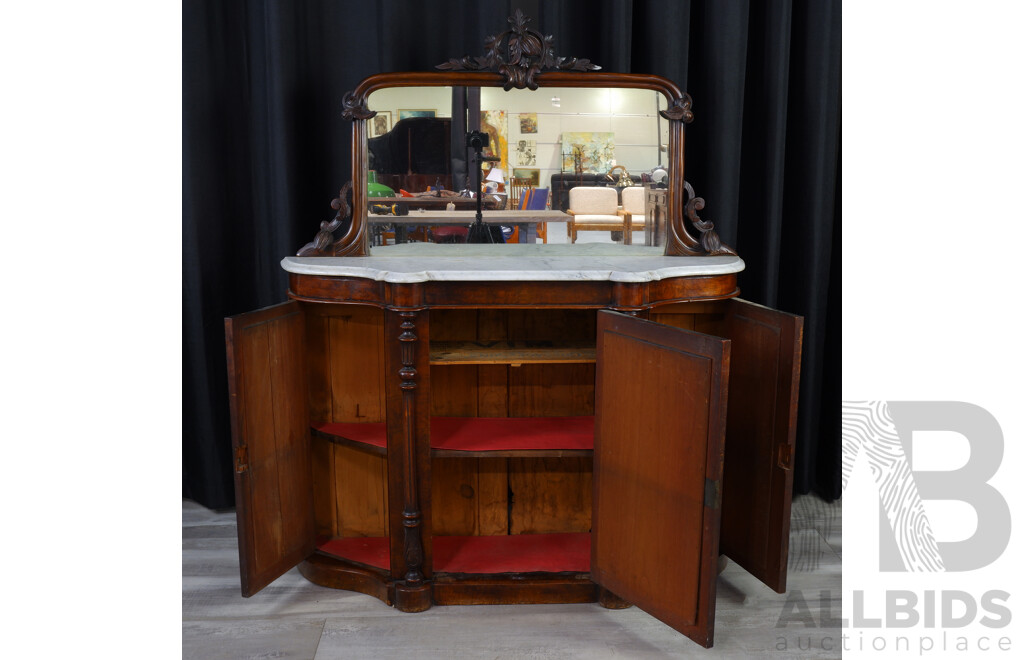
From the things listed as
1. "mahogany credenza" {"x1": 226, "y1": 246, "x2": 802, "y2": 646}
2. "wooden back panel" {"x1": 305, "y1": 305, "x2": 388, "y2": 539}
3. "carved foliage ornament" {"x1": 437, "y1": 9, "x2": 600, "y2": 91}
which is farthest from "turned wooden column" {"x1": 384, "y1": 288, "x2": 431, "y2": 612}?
"carved foliage ornament" {"x1": 437, "y1": 9, "x2": 600, "y2": 91}

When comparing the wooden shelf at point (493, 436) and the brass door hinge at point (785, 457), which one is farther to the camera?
the wooden shelf at point (493, 436)

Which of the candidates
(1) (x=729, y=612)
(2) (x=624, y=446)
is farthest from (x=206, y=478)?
(1) (x=729, y=612)

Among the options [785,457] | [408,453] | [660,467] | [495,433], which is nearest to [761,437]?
[785,457]

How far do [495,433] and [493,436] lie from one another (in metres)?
0.03

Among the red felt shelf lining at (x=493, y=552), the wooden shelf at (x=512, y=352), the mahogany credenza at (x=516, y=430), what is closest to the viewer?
the mahogany credenza at (x=516, y=430)

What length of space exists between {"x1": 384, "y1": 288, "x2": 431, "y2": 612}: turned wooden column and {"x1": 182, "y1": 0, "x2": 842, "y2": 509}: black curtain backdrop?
85 centimetres

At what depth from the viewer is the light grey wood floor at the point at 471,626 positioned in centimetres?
232

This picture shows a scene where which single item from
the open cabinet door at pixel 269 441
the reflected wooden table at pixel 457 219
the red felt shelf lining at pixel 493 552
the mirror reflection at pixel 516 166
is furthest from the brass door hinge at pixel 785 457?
the open cabinet door at pixel 269 441

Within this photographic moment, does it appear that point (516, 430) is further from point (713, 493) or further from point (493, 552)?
point (713, 493)

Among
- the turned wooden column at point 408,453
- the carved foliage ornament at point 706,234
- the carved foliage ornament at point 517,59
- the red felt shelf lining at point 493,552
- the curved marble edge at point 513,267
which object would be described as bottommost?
the red felt shelf lining at point 493,552

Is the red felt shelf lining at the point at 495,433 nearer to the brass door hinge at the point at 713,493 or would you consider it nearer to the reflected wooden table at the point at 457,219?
the brass door hinge at the point at 713,493

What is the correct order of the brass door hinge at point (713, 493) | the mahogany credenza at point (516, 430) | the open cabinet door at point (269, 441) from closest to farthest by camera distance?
the brass door hinge at point (713, 493) < the mahogany credenza at point (516, 430) < the open cabinet door at point (269, 441)

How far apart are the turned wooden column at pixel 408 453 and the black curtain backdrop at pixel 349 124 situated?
0.85m

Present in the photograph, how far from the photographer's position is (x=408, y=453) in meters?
2.46
